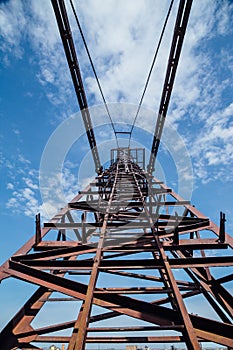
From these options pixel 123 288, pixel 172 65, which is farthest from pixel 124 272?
pixel 172 65

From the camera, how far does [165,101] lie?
8.92 m

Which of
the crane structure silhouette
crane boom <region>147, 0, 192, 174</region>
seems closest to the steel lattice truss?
the crane structure silhouette

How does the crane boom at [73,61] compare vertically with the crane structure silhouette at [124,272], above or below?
above

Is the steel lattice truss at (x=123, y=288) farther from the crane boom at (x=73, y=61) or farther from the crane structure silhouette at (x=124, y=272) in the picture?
the crane boom at (x=73, y=61)

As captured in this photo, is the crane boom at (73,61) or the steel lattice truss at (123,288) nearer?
the steel lattice truss at (123,288)

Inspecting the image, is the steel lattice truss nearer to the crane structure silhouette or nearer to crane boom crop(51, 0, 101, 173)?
the crane structure silhouette

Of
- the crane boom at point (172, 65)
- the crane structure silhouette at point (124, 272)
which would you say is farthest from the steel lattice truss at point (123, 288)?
the crane boom at point (172, 65)

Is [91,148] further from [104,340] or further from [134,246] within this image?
[104,340]

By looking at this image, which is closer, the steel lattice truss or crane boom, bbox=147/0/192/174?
the steel lattice truss

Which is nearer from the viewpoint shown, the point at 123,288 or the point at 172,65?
the point at 123,288

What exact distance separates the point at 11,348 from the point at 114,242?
7.08ft

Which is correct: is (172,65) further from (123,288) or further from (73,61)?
(123,288)

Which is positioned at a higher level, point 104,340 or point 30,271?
point 30,271

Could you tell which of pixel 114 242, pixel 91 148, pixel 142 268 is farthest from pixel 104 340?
pixel 91 148
